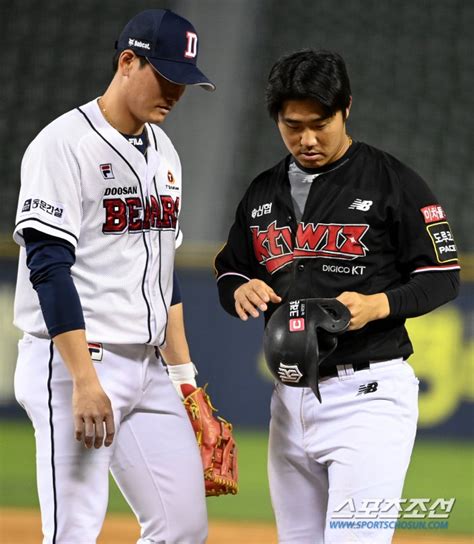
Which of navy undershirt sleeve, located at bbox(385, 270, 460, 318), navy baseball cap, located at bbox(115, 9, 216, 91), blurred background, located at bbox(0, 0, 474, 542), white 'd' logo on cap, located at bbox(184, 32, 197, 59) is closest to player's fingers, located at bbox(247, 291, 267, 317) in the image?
navy undershirt sleeve, located at bbox(385, 270, 460, 318)

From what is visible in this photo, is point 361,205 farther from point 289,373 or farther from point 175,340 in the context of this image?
point 175,340

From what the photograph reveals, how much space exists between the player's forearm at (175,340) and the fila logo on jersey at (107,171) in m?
0.54

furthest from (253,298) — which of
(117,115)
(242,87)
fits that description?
(242,87)

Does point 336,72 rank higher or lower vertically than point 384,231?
higher

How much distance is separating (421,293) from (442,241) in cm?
16

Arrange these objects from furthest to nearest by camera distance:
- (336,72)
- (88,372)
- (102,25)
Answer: (102,25)
(336,72)
(88,372)

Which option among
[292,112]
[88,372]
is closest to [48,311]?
[88,372]

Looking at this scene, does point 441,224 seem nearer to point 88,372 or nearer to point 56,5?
point 88,372

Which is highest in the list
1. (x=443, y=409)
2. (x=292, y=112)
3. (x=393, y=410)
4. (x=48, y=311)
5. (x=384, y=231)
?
(x=292, y=112)

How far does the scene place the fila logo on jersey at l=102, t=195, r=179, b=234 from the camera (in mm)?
2674

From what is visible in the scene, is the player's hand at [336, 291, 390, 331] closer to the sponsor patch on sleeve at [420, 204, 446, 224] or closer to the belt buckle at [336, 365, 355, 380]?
the belt buckle at [336, 365, 355, 380]

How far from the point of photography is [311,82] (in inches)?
102

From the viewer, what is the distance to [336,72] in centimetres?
264

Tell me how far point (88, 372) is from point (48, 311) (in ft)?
0.60
